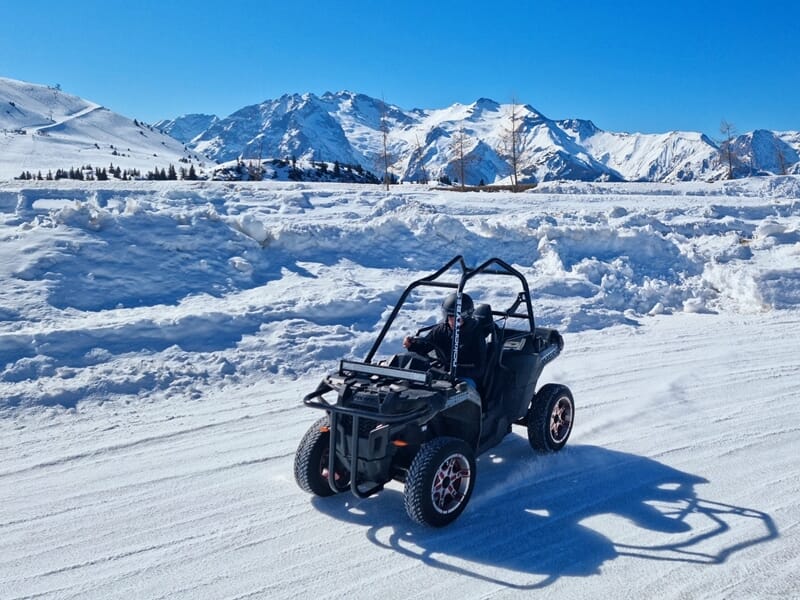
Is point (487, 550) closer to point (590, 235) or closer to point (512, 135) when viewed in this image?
point (590, 235)

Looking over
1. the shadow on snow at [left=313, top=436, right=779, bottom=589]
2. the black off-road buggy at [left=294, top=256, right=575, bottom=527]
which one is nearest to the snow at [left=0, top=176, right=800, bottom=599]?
the shadow on snow at [left=313, top=436, right=779, bottom=589]

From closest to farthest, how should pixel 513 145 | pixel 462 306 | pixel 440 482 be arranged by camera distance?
pixel 440 482 → pixel 462 306 → pixel 513 145

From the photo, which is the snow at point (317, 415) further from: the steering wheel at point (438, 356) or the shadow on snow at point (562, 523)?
the steering wheel at point (438, 356)

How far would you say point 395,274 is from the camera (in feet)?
46.0

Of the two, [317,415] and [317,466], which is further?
[317,415]

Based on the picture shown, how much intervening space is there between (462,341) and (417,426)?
1007mm

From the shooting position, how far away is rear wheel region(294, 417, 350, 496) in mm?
5285

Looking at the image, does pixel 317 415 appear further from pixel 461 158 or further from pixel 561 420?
pixel 461 158

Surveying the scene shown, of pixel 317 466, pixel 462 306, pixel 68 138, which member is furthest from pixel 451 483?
pixel 68 138

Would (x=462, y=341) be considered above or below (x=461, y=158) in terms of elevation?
below

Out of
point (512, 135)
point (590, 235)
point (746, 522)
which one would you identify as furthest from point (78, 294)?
point (512, 135)

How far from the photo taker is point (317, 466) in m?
5.32

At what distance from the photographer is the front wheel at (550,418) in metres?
6.23

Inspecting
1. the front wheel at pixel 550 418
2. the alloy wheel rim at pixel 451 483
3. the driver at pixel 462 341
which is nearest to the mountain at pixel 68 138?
the driver at pixel 462 341
